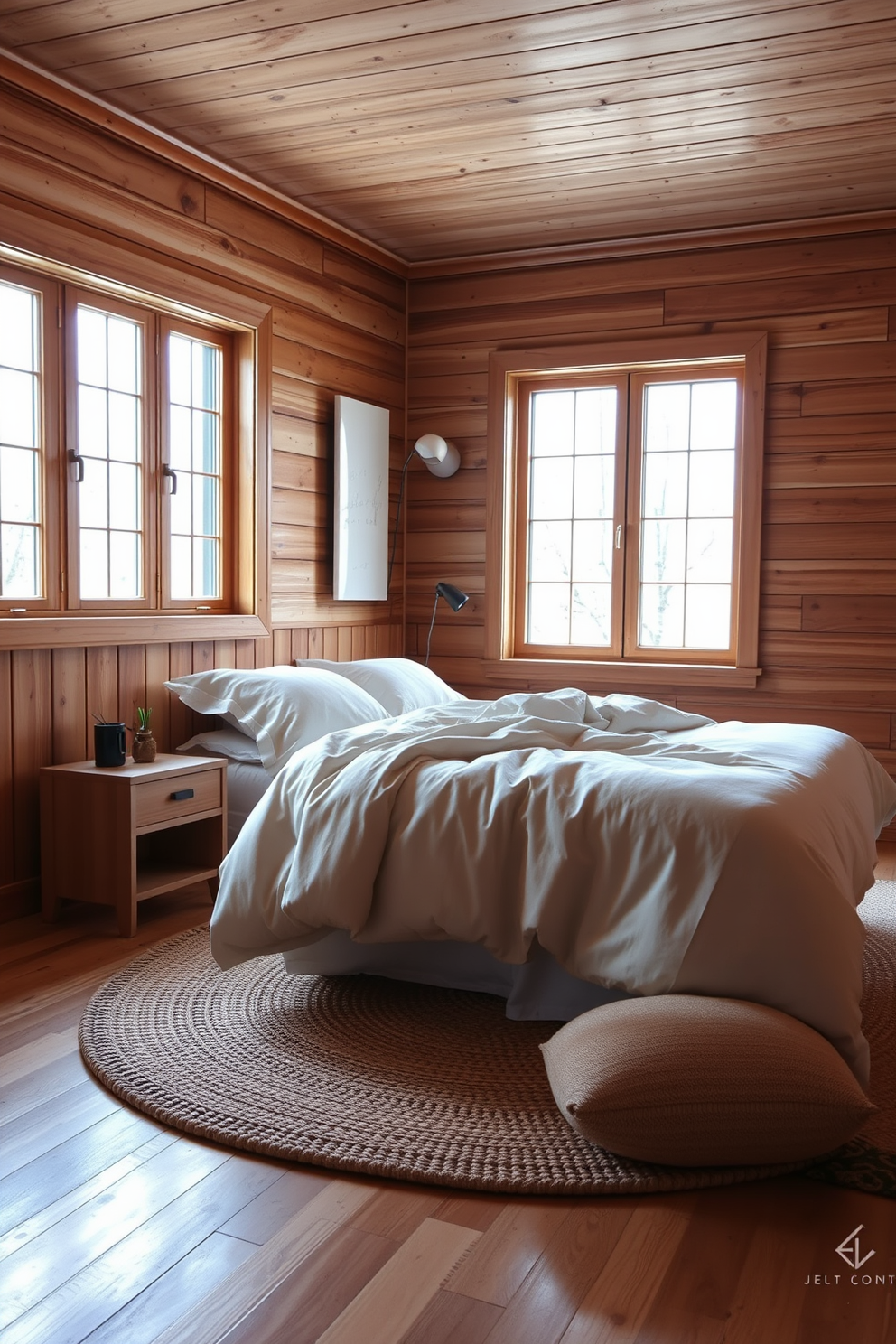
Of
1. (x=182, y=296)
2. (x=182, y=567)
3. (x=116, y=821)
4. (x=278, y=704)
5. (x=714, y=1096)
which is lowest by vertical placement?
(x=714, y=1096)

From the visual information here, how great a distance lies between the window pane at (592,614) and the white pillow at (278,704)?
1.62 m

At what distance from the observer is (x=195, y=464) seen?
4496 mm

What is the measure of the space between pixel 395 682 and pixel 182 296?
1681mm

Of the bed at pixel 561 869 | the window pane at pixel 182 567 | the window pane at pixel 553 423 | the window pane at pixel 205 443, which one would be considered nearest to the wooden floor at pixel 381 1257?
the bed at pixel 561 869

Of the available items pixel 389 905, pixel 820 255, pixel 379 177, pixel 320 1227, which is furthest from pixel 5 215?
pixel 820 255

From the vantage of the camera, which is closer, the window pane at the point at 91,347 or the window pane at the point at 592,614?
the window pane at the point at 91,347

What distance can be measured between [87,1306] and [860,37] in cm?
368

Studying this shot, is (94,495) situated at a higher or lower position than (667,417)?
lower

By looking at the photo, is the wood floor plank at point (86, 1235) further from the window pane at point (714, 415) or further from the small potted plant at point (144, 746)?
the window pane at point (714, 415)

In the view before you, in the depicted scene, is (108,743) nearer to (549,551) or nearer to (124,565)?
(124,565)

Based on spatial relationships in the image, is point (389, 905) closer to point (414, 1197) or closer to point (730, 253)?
point (414, 1197)

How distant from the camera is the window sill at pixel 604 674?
17.0ft

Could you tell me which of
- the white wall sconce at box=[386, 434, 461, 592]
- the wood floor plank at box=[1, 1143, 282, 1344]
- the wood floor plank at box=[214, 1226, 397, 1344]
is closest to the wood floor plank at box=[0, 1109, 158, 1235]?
the wood floor plank at box=[1, 1143, 282, 1344]

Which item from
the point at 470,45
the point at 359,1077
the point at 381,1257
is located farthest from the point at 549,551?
the point at 381,1257
